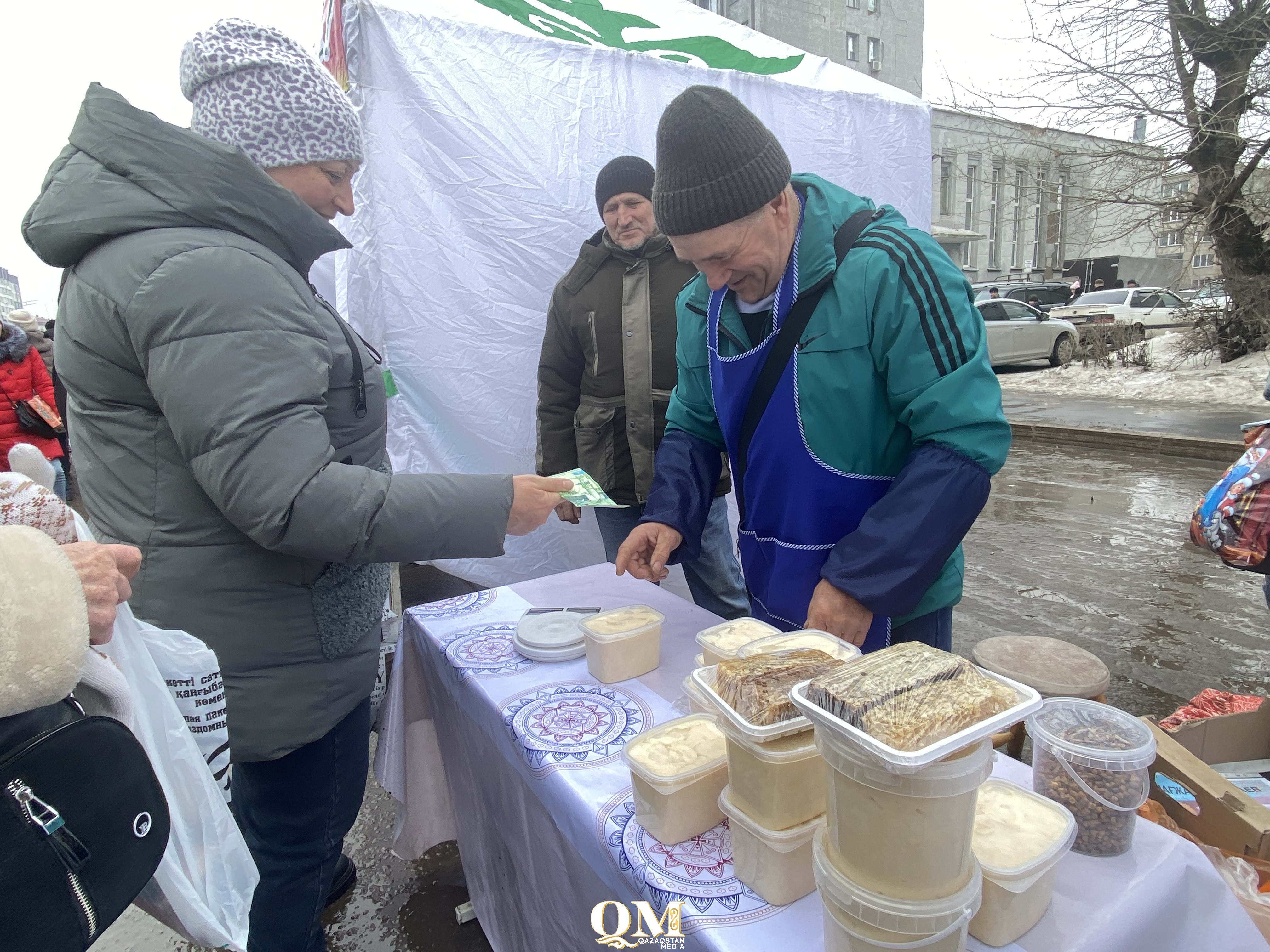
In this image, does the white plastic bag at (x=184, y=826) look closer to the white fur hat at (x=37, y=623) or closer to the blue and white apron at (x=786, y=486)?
the white fur hat at (x=37, y=623)

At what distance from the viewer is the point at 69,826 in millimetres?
802

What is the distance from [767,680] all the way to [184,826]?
937mm

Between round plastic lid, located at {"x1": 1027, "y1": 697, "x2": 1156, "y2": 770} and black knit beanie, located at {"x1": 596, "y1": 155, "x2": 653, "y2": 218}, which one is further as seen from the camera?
black knit beanie, located at {"x1": 596, "y1": 155, "x2": 653, "y2": 218}

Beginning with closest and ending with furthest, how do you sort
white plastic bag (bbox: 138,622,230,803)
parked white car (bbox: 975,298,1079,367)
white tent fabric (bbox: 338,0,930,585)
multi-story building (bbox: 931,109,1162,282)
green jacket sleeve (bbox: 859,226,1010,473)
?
white plastic bag (bbox: 138,622,230,803)
green jacket sleeve (bbox: 859,226,1010,473)
white tent fabric (bbox: 338,0,930,585)
multi-story building (bbox: 931,109,1162,282)
parked white car (bbox: 975,298,1079,367)

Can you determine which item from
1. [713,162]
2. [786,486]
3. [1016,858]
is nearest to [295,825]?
[786,486]

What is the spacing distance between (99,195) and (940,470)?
1.62m

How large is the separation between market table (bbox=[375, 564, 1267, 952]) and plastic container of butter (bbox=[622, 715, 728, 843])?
0.03 meters

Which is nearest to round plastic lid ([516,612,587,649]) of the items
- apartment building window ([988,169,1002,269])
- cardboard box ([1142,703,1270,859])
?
cardboard box ([1142,703,1270,859])

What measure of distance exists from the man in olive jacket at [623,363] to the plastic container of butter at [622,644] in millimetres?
1198

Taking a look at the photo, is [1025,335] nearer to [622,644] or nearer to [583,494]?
[583,494]

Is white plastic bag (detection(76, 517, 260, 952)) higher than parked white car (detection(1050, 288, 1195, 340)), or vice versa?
parked white car (detection(1050, 288, 1195, 340))

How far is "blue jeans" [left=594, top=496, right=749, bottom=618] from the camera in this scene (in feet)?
9.60

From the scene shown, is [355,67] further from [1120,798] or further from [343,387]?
[1120,798]

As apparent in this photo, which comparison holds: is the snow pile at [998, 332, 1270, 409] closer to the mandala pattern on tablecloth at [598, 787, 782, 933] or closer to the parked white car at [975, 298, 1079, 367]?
the parked white car at [975, 298, 1079, 367]
